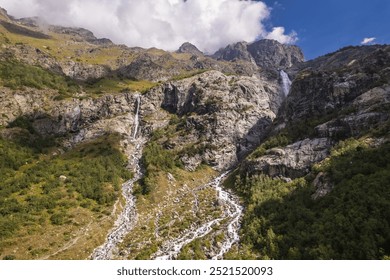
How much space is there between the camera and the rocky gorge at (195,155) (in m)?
53.5

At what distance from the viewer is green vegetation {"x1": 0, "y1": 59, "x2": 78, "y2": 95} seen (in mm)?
131875

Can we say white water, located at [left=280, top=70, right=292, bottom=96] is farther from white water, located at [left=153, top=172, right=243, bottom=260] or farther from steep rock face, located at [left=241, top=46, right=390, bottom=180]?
white water, located at [left=153, top=172, right=243, bottom=260]

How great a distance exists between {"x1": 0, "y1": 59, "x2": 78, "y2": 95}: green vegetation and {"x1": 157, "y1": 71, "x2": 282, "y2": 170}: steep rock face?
54600 mm

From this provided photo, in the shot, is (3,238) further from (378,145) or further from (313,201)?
(378,145)

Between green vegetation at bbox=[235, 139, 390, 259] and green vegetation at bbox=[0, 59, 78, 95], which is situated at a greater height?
green vegetation at bbox=[0, 59, 78, 95]

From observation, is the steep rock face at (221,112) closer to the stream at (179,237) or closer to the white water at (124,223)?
the white water at (124,223)

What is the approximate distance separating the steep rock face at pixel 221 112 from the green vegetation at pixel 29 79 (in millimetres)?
54600

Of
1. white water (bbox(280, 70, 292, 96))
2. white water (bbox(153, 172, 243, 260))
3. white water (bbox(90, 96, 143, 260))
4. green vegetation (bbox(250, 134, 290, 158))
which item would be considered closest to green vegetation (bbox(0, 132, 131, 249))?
white water (bbox(90, 96, 143, 260))

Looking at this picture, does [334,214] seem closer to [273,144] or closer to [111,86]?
[273,144]

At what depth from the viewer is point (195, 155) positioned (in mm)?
106812

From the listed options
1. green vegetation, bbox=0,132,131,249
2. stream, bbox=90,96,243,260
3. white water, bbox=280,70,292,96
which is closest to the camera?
stream, bbox=90,96,243,260

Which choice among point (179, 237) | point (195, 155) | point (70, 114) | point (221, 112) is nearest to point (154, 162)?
point (195, 155)

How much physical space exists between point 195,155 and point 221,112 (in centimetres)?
2905

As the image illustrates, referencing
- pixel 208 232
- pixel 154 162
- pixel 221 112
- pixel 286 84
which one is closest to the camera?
pixel 208 232
